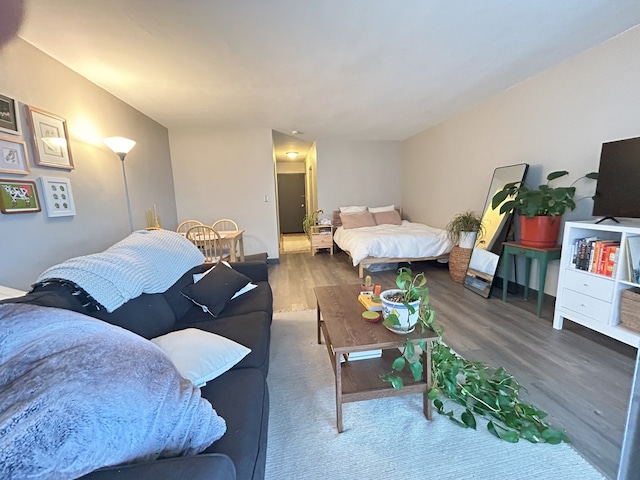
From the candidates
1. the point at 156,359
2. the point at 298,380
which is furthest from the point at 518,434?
the point at 156,359

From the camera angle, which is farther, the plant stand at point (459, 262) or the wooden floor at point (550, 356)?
the plant stand at point (459, 262)

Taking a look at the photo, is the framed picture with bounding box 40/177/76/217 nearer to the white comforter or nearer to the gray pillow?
the gray pillow

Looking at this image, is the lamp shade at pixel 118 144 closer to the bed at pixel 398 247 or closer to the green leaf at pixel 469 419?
the bed at pixel 398 247

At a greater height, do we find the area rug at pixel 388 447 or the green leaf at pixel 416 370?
the green leaf at pixel 416 370

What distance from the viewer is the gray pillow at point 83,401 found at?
464mm

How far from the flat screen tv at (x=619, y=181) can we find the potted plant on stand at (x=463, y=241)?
1.22 metres

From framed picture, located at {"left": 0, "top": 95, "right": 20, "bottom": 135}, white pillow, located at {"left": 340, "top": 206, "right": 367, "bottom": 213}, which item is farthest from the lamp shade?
white pillow, located at {"left": 340, "top": 206, "right": 367, "bottom": 213}

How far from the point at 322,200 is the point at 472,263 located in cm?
316

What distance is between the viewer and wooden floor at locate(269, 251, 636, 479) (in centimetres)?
129

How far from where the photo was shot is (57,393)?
513mm

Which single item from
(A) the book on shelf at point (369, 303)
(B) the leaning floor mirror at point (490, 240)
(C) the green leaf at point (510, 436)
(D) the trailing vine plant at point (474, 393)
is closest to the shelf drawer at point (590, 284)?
(B) the leaning floor mirror at point (490, 240)

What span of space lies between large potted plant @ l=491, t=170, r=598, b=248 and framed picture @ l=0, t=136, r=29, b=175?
385 cm

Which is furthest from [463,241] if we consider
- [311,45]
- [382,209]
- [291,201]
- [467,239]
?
[291,201]

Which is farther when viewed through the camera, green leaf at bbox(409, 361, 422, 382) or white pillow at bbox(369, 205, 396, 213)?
white pillow at bbox(369, 205, 396, 213)
